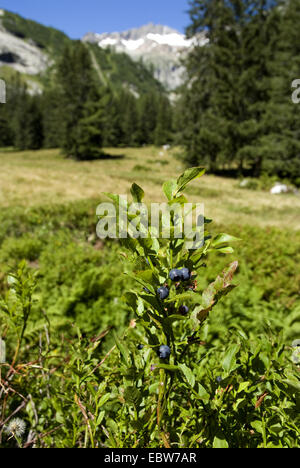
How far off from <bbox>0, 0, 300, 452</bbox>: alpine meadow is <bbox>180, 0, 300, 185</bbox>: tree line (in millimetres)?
115

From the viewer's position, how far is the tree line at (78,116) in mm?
34750

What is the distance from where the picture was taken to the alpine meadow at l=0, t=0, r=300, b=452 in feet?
3.11

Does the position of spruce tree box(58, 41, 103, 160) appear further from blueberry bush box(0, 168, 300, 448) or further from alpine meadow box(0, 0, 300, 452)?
blueberry bush box(0, 168, 300, 448)

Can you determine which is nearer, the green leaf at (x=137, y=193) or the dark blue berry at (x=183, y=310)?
the green leaf at (x=137, y=193)

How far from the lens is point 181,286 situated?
0.98m

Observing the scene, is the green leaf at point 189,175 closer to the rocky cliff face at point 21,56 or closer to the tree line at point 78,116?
the tree line at point 78,116

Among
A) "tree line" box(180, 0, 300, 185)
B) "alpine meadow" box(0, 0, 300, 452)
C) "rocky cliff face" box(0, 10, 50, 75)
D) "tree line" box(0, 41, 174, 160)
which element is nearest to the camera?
"alpine meadow" box(0, 0, 300, 452)

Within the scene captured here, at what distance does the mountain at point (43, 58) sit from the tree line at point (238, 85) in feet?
410

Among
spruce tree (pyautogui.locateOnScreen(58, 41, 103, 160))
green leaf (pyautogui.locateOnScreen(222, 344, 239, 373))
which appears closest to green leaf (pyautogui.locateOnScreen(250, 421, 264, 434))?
green leaf (pyautogui.locateOnScreen(222, 344, 239, 373))

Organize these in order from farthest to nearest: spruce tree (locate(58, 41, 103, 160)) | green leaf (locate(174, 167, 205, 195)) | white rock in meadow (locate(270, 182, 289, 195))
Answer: spruce tree (locate(58, 41, 103, 160)) < white rock in meadow (locate(270, 182, 289, 195)) < green leaf (locate(174, 167, 205, 195))

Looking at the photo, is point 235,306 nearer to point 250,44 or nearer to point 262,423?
point 262,423

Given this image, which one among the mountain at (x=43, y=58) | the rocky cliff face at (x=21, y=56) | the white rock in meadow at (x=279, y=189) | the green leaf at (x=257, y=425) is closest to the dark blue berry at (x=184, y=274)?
the green leaf at (x=257, y=425)

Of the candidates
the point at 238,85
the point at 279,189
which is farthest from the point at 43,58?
the point at 279,189
